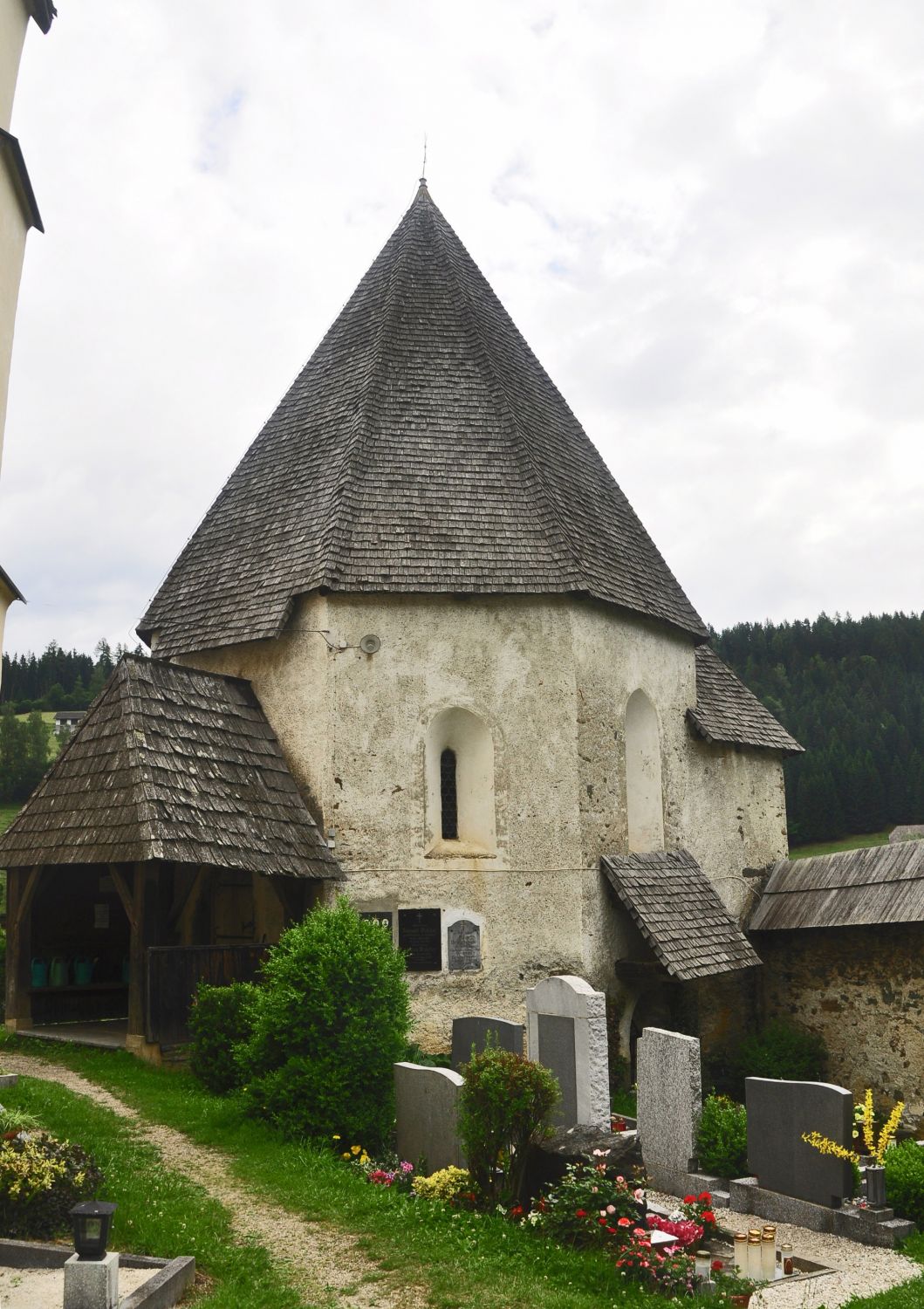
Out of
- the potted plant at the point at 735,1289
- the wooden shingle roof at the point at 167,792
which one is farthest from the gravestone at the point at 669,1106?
the wooden shingle roof at the point at 167,792

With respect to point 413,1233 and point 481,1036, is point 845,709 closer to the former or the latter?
point 481,1036

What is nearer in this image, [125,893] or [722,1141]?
[722,1141]

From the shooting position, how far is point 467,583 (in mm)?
16297

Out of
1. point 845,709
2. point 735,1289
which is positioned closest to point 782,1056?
point 735,1289

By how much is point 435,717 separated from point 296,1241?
876cm

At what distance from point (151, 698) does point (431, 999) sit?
5.30 metres

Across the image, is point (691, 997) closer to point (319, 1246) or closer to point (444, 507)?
point (444, 507)

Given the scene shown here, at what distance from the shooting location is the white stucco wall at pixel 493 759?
Result: 15.6 m

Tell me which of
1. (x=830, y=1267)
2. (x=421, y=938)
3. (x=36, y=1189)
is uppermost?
→ (x=421, y=938)

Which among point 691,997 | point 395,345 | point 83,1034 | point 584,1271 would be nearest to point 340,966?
point 584,1271

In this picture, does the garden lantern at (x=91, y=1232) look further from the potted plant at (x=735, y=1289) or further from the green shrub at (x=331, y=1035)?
the green shrub at (x=331, y=1035)

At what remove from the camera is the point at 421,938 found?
1555 cm

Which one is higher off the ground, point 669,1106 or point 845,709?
point 845,709

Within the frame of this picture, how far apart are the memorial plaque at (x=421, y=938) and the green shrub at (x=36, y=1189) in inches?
301
